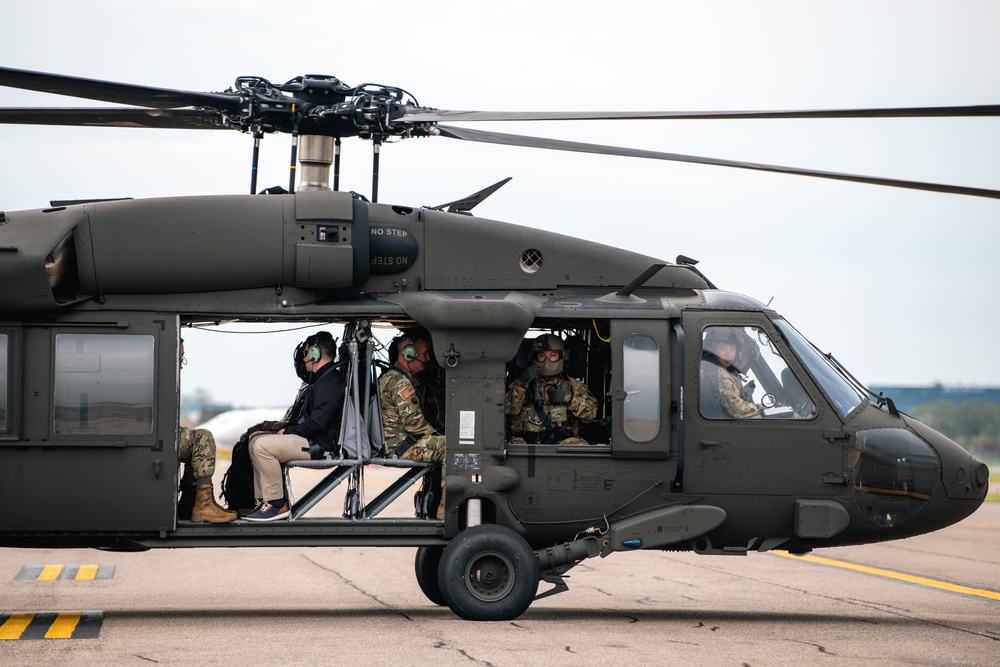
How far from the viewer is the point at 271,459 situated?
35.0 ft

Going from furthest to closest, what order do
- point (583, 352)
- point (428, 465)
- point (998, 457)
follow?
point (998, 457) < point (583, 352) < point (428, 465)

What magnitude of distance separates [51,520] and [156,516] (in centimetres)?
84

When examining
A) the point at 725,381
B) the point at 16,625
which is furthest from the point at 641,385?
the point at 16,625

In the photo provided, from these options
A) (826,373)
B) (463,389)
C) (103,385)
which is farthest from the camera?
(826,373)

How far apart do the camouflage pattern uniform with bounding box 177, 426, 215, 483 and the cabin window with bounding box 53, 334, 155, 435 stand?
447 millimetres

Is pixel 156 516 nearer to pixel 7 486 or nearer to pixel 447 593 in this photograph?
pixel 7 486

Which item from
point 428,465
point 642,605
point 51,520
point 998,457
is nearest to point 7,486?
point 51,520

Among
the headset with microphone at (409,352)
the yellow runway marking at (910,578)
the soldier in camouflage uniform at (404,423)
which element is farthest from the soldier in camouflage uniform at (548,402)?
the yellow runway marking at (910,578)

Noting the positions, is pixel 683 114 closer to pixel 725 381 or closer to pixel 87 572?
pixel 725 381

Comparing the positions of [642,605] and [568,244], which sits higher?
[568,244]

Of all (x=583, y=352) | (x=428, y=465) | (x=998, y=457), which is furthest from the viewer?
(x=998, y=457)

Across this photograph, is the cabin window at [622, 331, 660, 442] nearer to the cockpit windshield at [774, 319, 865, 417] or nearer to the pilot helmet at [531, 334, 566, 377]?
the pilot helmet at [531, 334, 566, 377]

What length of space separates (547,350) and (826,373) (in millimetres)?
2465

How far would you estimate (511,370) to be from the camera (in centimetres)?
1118
